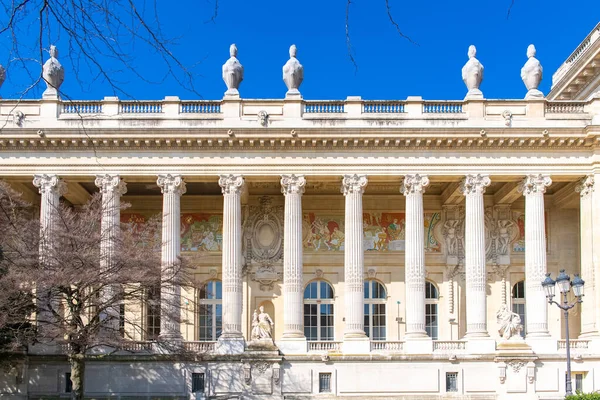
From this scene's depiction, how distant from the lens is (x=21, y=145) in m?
38.3

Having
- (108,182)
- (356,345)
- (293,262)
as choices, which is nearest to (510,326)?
(356,345)

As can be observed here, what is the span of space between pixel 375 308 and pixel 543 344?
9.43 metres

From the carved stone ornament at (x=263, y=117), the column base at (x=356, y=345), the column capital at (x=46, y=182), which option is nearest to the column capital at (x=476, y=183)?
the column base at (x=356, y=345)

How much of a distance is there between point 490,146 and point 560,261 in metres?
8.35

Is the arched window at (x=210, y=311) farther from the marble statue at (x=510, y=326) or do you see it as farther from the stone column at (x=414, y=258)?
the marble statue at (x=510, y=326)

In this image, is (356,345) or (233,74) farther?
(233,74)

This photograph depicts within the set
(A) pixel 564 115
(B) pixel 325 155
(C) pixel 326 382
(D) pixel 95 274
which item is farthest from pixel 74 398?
(A) pixel 564 115

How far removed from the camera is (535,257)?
38.3m

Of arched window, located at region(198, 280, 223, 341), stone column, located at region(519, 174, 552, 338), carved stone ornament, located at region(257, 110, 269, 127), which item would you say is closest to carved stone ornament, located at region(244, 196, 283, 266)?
arched window, located at region(198, 280, 223, 341)

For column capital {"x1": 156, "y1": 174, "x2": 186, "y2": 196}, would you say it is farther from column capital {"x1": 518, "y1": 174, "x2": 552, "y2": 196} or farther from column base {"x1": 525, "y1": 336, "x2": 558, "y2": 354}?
column base {"x1": 525, "y1": 336, "x2": 558, "y2": 354}

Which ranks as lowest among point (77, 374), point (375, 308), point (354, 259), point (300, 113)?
point (77, 374)

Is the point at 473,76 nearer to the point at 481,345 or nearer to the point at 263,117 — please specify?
the point at 263,117

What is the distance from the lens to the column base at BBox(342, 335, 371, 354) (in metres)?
37.0

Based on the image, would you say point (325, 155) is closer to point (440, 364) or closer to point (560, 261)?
point (440, 364)
